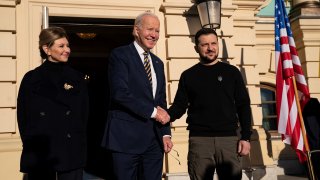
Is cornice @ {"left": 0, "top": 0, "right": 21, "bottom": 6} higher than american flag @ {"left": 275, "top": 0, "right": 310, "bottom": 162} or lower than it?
higher

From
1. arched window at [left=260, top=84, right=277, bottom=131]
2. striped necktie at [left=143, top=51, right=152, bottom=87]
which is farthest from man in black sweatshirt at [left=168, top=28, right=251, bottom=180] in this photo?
arched window at [left=260, top=84, right=277, bottom=131]

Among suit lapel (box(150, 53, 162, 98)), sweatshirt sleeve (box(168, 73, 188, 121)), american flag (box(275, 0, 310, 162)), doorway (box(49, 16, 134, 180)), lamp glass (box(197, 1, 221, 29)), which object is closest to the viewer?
suit lapel (box(150, 53, 162, 98))

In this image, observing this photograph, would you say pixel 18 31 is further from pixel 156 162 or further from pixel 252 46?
pixel 252 46

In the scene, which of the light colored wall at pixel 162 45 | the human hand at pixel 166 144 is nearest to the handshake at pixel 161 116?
the human hand at pixel 166 144

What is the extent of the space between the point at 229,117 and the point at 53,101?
1.54 meters

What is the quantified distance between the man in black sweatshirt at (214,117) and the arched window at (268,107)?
6385mm

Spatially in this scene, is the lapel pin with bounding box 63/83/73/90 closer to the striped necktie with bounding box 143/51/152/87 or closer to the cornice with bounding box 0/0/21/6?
the striped necktie with bounding box 143/51/152/87

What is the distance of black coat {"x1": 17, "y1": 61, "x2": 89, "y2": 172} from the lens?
8.54ft

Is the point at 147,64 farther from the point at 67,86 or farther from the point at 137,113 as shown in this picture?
the point at 67,86

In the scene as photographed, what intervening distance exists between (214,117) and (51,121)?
1.41 meters

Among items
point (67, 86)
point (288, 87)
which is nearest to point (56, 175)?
point (67, 86)

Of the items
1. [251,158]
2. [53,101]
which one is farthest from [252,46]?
[53,101]

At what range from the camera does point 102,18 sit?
6.06 meters

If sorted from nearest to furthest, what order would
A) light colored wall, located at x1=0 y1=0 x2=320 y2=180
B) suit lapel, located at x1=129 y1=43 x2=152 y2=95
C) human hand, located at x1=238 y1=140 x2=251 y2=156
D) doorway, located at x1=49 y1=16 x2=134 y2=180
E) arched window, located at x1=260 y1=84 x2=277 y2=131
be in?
suit lapel, located at x1=129 y1=43 x2=152 y2=95, human hand, located at x1=238 y1=140 x2=251 y2=156, light colored wall, located at x1=0 y1=0 x2=320 y2=180, arched window, located at x1=260 y1=84 x2=277 y2=131, doorway, located at x1=49 y1=16 x2=134 y2=180
